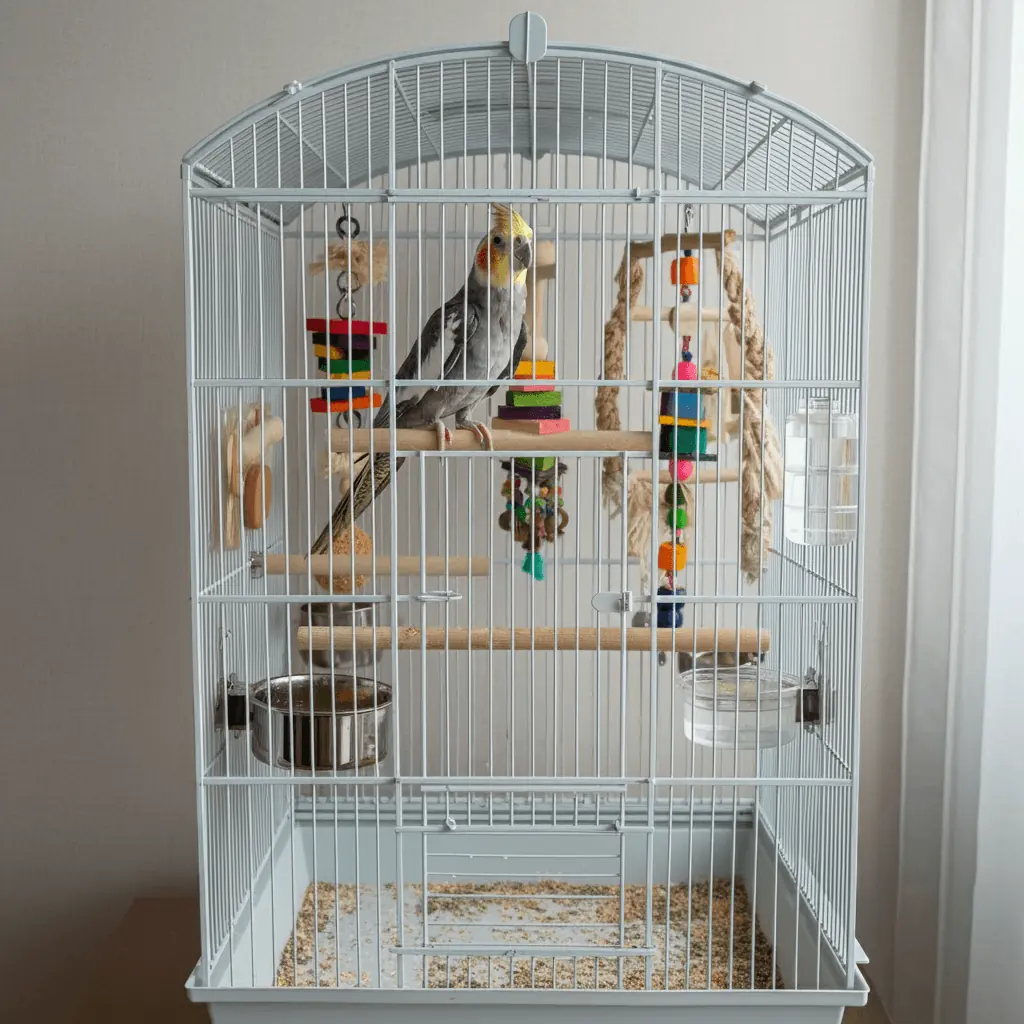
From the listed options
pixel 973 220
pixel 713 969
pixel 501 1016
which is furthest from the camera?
pixel 973 220

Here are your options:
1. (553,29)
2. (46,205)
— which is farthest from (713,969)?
(46,205)

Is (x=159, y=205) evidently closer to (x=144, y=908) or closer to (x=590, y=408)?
(x=590, y=408)

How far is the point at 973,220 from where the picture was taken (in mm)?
1850

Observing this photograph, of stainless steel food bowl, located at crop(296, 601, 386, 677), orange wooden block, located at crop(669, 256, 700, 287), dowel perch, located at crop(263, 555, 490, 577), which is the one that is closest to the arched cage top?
orange wooden block, located at crop(669, 256, 700, 287)

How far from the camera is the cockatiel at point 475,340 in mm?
1560

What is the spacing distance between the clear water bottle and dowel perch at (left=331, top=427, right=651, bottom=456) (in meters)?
0.25

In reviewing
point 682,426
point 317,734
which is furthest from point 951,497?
point 317,734

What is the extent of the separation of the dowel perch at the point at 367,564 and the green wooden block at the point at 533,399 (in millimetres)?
246

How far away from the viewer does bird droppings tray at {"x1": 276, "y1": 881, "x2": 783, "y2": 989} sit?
1645mm

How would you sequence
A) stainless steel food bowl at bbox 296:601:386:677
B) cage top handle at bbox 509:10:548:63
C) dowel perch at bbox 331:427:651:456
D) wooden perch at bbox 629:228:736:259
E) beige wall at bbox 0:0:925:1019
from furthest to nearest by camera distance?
beige wall at bbox 0:0:925:1019 → stainless steel food bowl at bbox 296:601:386:677 → wooden perch at bbox 629:228:736:259 → dowel perch at bbox 331:427:651:456 → cage top handle at bbox 509:10:548:63

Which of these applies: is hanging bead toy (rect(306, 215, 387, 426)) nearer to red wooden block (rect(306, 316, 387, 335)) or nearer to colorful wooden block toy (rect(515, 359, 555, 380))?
red wooden block (rect(306, 316, 387, 335))

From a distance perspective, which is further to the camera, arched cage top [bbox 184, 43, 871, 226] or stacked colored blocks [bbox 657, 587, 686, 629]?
stacked colored blocks [bbox 657, 587, 686, 629]

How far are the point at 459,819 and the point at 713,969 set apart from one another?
1.81ft

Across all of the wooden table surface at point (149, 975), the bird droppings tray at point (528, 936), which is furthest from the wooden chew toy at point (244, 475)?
the wooden table surface at point (149, 975)
